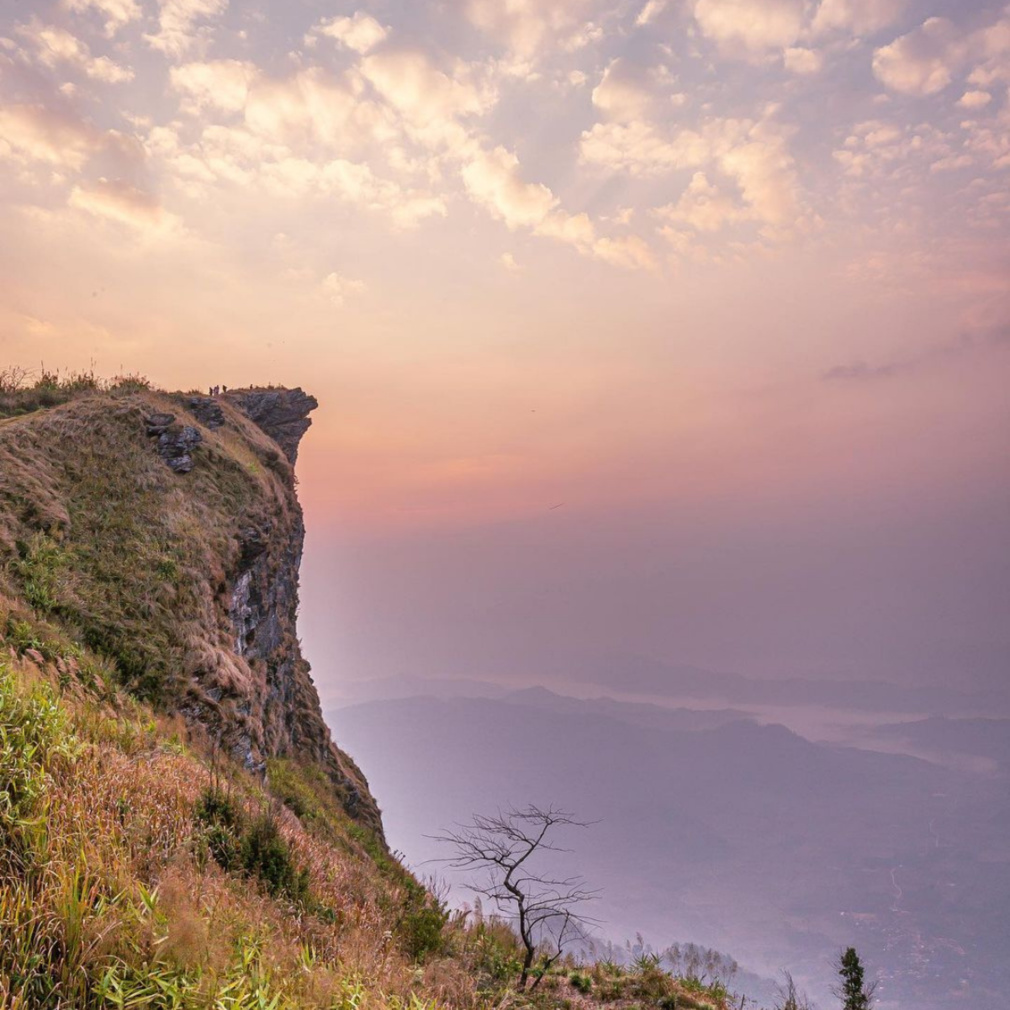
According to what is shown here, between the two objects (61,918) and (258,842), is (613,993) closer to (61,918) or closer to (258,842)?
(258,842)

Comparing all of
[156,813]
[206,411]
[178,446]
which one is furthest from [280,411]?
[156,813]

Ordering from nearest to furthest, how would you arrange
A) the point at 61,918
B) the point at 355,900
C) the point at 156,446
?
the point at 61,918
the point at 355,900
the point at 156,446

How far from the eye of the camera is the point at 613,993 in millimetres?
10156

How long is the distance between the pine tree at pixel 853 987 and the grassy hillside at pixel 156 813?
2861 millimetres

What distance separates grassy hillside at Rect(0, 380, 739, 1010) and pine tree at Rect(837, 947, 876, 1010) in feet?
9.39

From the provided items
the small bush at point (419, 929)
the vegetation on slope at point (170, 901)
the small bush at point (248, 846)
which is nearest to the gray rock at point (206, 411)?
the vegetation on slope at point (170, 901)

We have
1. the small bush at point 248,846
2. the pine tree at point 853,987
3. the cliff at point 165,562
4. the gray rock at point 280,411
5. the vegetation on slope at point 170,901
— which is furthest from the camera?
the gray rock at point 280,411

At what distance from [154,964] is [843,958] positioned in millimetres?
17197

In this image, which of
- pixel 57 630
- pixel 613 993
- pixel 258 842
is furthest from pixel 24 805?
pixel 613 993

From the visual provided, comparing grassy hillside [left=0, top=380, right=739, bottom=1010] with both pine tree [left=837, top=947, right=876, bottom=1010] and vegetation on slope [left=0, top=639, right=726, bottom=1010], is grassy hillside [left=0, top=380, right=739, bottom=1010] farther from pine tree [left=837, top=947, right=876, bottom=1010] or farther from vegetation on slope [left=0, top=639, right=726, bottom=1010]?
pine tree [left=837, top=947, right=876, bottom=1010]

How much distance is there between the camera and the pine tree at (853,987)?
11.0 meters

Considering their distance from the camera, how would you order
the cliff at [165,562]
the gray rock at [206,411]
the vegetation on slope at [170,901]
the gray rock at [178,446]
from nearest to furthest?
the vegetation on slope at [170,901], the cliff at [165,562], the gray rock at [178,446], the gray rock at [206,411]

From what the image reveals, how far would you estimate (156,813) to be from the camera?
602 centimetres

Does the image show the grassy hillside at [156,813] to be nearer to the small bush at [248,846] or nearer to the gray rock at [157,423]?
the small bush at [248,846]
